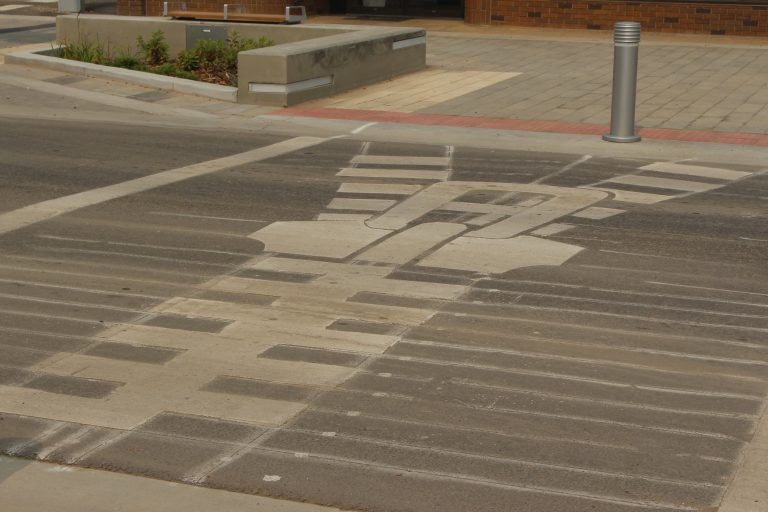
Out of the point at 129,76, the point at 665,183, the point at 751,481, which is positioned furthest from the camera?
the point at 129,76

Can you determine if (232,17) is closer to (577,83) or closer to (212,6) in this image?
(212,6)

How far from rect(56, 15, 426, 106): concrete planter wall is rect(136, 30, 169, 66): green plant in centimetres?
26

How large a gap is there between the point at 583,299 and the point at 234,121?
27.8ft

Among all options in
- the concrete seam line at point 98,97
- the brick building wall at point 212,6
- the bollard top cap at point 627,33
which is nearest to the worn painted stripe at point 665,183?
the bollard top cap at point 627,33

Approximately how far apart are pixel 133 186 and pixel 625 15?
49.1 feet

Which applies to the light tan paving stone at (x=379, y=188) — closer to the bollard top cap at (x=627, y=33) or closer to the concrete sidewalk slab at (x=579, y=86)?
the bollard top cap at (x=627, y=33)

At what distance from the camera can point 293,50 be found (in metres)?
17.7

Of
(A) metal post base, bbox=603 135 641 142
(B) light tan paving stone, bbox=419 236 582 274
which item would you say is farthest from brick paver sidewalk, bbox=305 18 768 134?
(B) light tan paving stone, bbox=419 236 582 274

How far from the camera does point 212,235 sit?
1088cm

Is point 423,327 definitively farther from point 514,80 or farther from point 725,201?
point 514,80

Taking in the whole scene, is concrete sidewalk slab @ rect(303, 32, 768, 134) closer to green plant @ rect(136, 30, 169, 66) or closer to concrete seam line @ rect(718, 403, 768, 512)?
green plant @ rect(136, 30, 169, 66)

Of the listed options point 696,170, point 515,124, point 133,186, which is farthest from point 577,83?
point 133,186

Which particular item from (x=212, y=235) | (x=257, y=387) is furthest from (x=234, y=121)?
(x=257, y=387)

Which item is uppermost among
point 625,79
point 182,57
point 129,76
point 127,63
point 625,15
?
point 625,15
